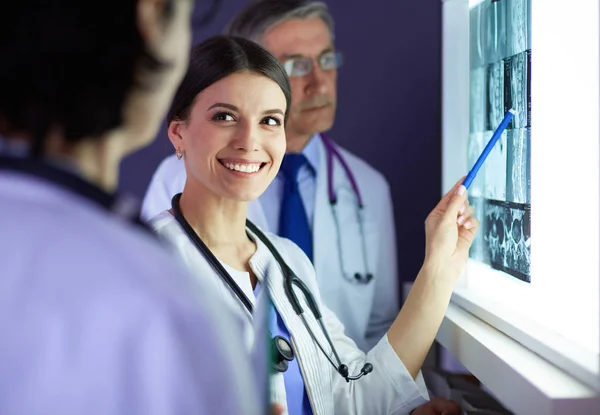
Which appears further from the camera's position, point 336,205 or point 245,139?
point 336,205

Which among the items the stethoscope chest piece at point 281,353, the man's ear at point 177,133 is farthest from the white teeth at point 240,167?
the stethoscope chest piece at point 281,353

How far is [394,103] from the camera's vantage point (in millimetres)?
1944

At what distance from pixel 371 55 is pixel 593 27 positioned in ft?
3.48

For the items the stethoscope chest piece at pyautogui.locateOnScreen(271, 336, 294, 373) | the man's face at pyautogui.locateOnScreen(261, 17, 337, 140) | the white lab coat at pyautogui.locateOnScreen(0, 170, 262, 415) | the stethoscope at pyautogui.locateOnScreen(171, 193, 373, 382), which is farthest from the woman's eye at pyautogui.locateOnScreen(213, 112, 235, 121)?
the white lab coat at pyautogui.locateOnScreen(0, 170, 262, 415)

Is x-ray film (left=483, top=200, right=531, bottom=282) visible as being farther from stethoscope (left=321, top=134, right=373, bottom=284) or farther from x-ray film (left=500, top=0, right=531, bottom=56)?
stethoscope (left=321, top=134, right=373, bottom=284)

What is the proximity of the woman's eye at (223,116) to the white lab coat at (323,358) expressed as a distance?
0.64 feet

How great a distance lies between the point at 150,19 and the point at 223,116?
588 millimetres

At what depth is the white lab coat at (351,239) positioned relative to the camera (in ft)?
5.53

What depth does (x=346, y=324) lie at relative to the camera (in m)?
1.70

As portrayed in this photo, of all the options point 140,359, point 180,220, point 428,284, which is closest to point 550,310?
point 428,284

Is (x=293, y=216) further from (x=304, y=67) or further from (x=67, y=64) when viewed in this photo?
(x=67, y=64)

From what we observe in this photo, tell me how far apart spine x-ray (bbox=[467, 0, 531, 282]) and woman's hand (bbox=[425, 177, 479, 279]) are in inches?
2.1

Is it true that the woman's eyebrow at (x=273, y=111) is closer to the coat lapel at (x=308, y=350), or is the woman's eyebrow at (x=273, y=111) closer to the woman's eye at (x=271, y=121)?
the woman's eye at (x=271, y=121)

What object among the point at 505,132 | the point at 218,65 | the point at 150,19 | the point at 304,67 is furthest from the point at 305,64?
the point at 150,19
